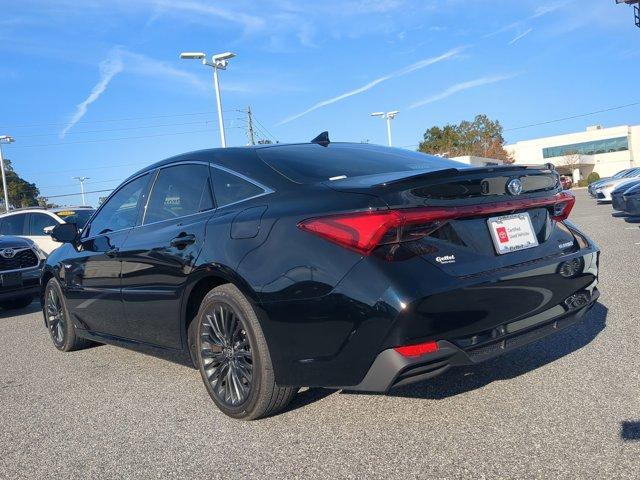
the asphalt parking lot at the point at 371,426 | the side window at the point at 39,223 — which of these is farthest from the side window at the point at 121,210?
the side window at the point at 39,223

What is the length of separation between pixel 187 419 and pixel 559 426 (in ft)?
6.66

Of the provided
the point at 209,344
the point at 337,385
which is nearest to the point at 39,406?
the point at 209,344

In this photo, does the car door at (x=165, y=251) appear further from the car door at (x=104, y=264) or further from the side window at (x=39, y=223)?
the side window at (x=39, y=223)

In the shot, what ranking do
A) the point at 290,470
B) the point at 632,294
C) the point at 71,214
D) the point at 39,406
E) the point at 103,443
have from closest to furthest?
the point at 290,470, the point at 103,443, the point at 39,406, the point at 632,294, the point at 71,214

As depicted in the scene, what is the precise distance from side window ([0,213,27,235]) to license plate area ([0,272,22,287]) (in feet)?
15.7

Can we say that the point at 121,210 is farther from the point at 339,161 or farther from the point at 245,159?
the point at 339,161

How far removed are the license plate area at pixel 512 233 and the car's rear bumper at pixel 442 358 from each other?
38cm

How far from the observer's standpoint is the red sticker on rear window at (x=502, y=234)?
3.01 meters

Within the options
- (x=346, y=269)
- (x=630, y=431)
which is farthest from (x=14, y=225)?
(x=630, y=431)

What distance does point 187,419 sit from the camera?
3.52 meters

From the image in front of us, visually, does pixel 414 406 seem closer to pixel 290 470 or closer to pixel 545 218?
pixel 290 470

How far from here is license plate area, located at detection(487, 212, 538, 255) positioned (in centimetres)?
299

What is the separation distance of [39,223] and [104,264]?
359 inches

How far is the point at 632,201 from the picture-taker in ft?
43.3
